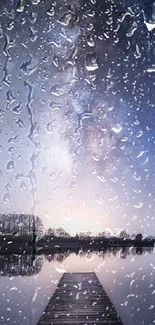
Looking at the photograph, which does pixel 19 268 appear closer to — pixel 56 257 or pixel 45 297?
pixel 45 297

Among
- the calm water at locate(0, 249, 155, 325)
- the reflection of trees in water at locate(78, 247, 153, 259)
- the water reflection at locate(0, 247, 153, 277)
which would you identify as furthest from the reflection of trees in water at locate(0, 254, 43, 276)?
the reflection of trees in water at locate(78, 247, 153, 259)

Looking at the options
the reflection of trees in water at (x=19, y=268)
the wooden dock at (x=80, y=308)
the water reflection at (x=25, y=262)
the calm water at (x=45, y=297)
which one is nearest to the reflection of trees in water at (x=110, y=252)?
the water reflection at (x=25, y=262)

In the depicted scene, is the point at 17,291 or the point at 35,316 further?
the point at 17,291

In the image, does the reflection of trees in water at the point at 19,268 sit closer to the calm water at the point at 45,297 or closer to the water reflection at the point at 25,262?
the water reflection at the point at 25,262

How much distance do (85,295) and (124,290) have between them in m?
10.8

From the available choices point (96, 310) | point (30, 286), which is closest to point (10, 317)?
point (96, 310)

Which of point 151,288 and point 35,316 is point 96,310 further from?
point 151,288

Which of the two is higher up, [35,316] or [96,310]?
[96,310]

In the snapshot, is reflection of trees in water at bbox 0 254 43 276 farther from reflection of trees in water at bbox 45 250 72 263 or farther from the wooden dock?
the wooden dock

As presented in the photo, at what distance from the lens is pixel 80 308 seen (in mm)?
10422

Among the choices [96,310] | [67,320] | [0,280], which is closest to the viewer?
[67,320]

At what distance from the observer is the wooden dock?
354 inches

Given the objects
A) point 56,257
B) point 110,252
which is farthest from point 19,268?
point 110,252

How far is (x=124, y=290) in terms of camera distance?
2286 cm
